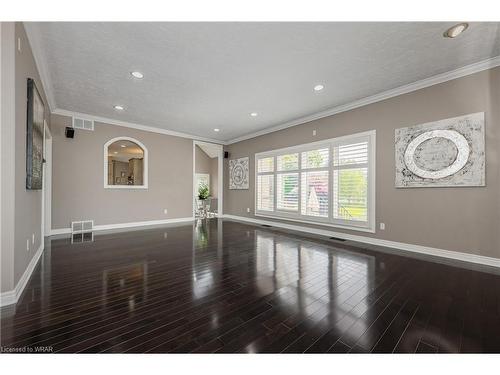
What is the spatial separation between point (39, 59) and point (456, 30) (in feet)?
17.5

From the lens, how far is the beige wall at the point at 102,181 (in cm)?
509

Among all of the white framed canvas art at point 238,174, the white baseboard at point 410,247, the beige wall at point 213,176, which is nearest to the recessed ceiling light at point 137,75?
the white framed canvas art at point 238,174

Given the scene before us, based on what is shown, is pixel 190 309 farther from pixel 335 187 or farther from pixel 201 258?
pixel 335 187

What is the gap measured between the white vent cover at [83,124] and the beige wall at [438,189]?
6.07 m

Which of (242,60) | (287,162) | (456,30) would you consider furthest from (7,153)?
(287,162)

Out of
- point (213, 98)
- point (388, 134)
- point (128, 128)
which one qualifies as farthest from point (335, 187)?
point (128, 128)

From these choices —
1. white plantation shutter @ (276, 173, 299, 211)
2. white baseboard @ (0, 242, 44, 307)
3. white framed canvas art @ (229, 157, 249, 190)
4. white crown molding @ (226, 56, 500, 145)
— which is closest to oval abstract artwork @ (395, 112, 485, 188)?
white crown molding @ (226, 56, 500, 145)

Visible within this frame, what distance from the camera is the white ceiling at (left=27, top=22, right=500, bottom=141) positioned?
8.14ft

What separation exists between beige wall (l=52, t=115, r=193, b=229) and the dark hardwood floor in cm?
230

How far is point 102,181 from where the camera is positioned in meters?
5.69

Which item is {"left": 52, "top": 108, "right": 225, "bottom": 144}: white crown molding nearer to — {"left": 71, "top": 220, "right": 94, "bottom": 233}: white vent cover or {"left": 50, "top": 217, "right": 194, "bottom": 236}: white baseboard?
{"left": 71, "top": 220, "right": 94, "bottom": 233}: white vent cover

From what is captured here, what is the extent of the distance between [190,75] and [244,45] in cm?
117

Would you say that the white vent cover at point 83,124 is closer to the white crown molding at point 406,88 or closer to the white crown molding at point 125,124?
the white crown molding at point 125,124

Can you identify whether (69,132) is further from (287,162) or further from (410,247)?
(410,247)
